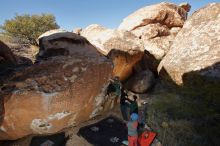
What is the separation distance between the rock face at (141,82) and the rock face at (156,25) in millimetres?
1665

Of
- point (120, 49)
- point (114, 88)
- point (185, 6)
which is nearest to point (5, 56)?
point (114, 88)

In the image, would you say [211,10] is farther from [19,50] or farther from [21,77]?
[19,50]

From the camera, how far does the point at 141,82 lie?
39.3ft

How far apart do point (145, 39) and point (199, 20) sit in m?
4.46

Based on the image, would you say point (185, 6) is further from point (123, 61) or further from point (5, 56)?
point (5, 56)

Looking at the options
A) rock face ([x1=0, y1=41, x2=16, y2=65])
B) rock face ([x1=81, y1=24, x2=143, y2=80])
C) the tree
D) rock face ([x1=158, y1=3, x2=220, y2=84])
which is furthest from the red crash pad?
the tree

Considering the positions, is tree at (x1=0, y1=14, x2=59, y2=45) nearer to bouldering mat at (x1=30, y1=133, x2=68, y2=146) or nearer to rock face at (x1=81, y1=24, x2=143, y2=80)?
rock face at (x1=81, y1=24, x2=143, y2=80)

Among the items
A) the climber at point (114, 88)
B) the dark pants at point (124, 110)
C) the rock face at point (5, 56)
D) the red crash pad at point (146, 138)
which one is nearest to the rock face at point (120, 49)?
the climber at point (114, 88)

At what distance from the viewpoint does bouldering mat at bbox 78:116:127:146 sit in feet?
21.8

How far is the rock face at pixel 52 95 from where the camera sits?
6.08 metres

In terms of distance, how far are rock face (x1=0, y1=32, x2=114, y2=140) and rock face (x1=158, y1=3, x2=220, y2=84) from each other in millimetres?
3621

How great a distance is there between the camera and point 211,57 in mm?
8516

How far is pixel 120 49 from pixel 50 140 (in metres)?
6.45

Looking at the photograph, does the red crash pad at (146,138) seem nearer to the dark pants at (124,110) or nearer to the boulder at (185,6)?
the dark pants at (124,110)
